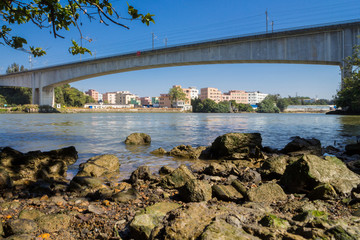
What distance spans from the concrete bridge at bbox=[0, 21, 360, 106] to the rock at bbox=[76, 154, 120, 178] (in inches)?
939

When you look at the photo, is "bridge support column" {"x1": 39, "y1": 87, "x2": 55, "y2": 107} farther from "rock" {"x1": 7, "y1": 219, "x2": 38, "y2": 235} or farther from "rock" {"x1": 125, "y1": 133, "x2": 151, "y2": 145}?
"rock" {"x1": 7, "y1": 219, "x2": 38, "y2": 235}

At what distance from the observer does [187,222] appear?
2.44 meters

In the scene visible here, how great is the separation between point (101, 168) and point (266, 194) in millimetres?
3671

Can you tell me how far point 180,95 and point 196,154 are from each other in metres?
112

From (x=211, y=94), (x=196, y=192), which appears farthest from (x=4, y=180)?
(x=211, y=94)

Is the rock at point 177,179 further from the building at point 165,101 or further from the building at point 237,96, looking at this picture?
the building at point 237,96

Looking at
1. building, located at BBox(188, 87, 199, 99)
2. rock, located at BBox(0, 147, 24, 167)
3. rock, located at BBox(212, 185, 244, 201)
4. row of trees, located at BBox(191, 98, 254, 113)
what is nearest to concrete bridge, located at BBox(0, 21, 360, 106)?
rock, located at BBox(212, 185, 244, 201)

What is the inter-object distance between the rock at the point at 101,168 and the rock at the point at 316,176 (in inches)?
147

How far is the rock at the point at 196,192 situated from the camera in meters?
3.79

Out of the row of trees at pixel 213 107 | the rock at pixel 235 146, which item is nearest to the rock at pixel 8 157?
the rock at pixel 235 146

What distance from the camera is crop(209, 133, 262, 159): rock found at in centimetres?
788

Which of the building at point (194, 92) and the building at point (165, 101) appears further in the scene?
the building at point (194, 92)

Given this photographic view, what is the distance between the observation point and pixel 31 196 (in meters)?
→ 4.22

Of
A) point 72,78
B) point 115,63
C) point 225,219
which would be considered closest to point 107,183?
point 225,219
